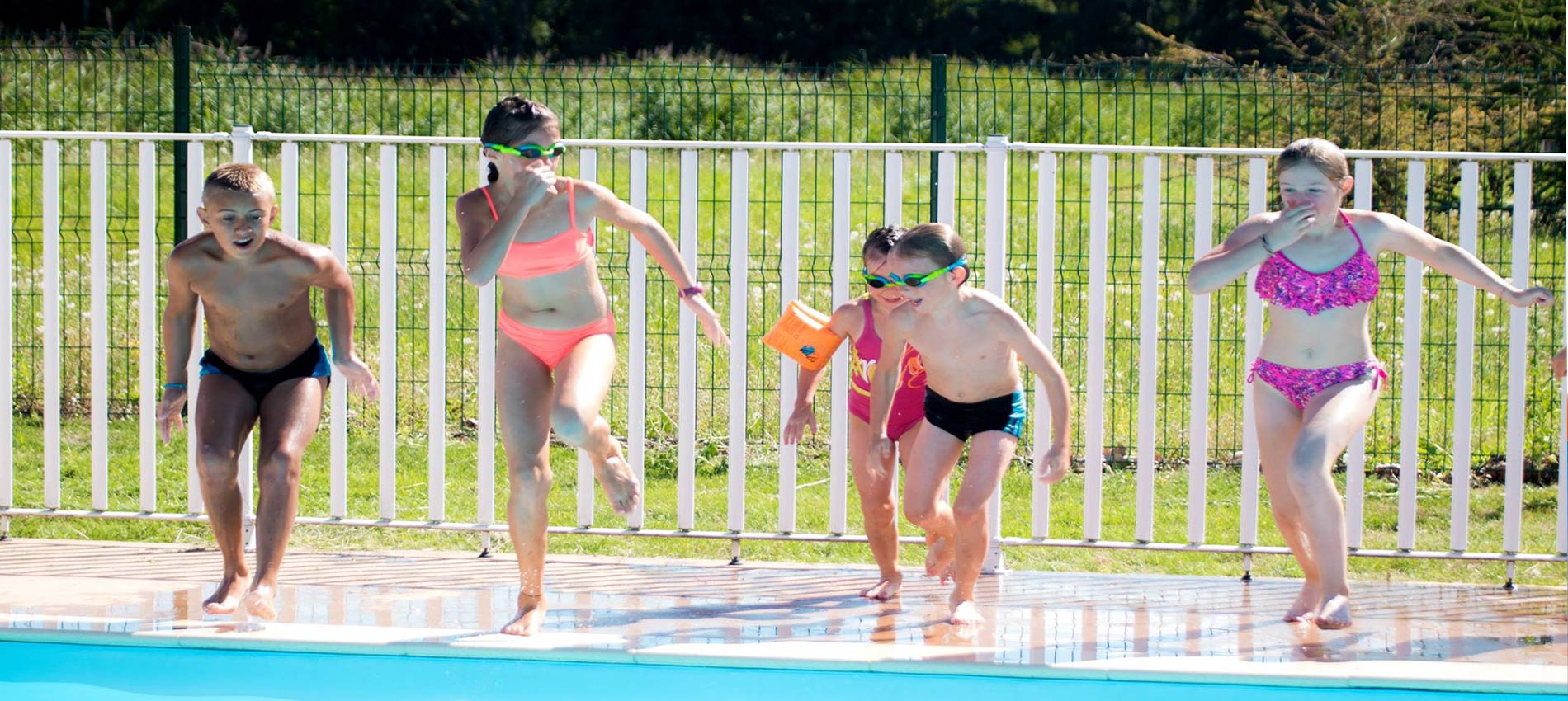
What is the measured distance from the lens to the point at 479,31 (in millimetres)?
32250

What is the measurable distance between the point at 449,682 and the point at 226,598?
0.97 metres

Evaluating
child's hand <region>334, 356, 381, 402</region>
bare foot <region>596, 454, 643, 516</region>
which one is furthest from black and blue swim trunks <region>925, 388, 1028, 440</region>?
child's hand <region>334, 356, 381, 402</region>

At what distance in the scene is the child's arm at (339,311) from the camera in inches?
211

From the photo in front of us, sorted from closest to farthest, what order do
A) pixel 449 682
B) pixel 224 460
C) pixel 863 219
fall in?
pixel 449 682 < pixel 224 460 < pixel 863 219

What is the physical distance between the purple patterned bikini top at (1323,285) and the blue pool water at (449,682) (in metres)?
1.27

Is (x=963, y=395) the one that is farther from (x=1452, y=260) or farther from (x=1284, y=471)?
(x=1452, y=260)

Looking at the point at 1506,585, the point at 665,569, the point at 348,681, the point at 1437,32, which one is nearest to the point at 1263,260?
the point at 1506,585

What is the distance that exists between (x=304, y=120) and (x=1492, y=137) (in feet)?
34.4

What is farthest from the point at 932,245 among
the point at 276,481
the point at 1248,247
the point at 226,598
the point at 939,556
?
the point at 226,598

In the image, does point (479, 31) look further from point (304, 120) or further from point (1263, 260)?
point (1263, 260)

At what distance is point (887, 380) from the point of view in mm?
5258

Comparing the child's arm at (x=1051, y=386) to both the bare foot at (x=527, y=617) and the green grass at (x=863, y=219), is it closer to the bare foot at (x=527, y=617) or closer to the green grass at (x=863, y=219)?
the green grass at (x=863, y=219)

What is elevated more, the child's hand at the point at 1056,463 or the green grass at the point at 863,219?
the green grass at the point at 863,219

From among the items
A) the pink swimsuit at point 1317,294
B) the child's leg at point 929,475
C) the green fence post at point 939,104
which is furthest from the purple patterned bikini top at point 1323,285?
the green fence post at point 939,104
